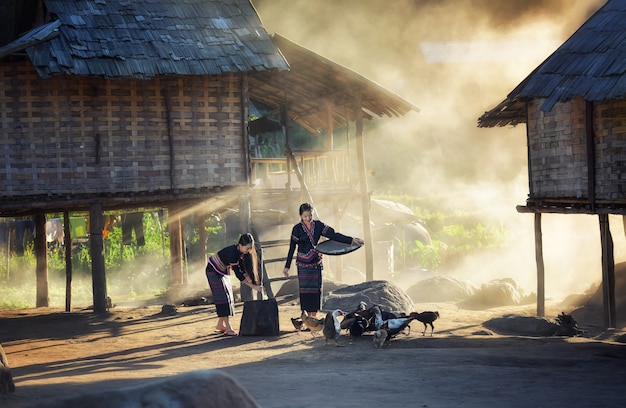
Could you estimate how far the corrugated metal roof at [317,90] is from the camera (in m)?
16.9

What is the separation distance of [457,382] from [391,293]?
6658mm

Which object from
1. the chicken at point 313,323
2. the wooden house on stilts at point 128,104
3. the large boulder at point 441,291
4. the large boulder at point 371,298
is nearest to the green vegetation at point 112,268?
the large boulder at point 441,291

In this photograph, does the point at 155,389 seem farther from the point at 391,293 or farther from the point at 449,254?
the point at 449,254

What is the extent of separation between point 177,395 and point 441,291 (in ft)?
48.6

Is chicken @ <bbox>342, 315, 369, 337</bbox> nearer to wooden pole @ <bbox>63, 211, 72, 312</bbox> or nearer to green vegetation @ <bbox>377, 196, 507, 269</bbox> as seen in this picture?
wooden pole @ <bbox>63, 211, 72, 312</bbox>

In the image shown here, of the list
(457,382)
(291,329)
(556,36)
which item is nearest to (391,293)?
(291,329)

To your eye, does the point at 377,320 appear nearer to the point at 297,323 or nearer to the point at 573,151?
the point at 297,323

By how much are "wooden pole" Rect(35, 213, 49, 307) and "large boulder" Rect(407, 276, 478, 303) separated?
839cm

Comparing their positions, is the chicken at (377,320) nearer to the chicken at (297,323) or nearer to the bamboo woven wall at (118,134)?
the chicken at (297,323)

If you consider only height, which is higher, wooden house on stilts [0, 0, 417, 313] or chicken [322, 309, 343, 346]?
wooden house on stilts [0, 0, 417, 313]

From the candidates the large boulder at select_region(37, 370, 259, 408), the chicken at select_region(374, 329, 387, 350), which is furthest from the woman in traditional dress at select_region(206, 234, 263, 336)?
the large boulder at select_region(37, 370, 259, 408)

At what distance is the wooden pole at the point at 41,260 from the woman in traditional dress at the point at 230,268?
8448 millimetres

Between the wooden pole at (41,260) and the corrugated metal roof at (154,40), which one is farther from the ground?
the corrugated metal roof at (154,40)

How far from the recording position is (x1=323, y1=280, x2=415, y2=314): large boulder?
1423 centimetres
